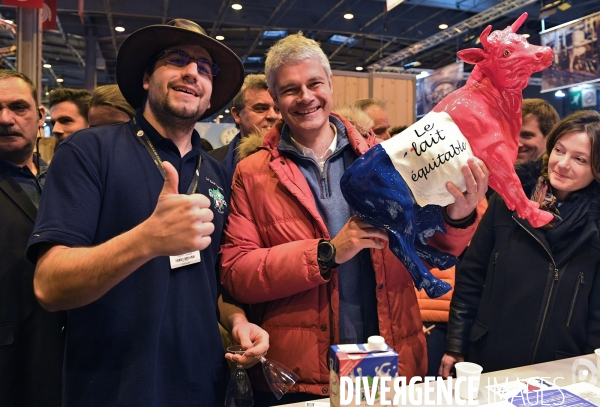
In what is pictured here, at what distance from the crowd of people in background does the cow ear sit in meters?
0.35

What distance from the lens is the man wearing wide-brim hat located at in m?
1.24

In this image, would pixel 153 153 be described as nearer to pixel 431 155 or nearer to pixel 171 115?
pixel 171 115

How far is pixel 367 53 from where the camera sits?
490 inches

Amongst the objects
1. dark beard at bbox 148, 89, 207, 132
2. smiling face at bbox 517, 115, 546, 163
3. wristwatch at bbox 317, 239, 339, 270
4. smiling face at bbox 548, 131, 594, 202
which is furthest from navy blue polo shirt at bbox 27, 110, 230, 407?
smiling face at bbox 517, 115, 546, 163

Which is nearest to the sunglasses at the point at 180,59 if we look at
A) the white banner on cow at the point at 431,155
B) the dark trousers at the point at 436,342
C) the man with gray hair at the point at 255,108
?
the white banner on cow at the point at 431,155

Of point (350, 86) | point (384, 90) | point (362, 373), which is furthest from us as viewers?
point (384, 90)

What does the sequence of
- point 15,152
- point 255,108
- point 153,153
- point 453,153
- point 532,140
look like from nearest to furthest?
1. point 453,153
2. point 153,153
3. point 15,152
4. point 532,140
5. point 255,108

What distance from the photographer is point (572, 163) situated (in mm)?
1879

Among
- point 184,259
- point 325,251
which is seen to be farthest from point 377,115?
point 184,259

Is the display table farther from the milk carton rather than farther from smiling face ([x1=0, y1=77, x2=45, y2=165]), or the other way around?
smiling face ([x1=0, y1=77, x2=45, y2=165])

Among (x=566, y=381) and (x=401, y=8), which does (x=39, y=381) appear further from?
(x=401, y=8)

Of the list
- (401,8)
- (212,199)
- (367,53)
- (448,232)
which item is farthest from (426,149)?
(367,53)

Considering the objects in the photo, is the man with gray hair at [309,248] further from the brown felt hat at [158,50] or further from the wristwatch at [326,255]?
the brown felt hat at [158,50]

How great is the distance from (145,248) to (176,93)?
2.18 feet
